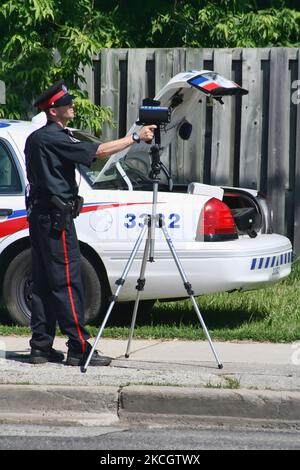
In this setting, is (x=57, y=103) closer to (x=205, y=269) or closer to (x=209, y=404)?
(x=205, y=269)

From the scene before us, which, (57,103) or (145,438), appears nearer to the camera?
(145,438)

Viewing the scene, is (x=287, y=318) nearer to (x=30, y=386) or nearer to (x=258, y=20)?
(x=30, y=386)

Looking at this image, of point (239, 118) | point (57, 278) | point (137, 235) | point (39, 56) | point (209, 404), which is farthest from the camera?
point (239, 118)

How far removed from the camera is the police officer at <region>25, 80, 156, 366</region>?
284 inches

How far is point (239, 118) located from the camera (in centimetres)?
1164

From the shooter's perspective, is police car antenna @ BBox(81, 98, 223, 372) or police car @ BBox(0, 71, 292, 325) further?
police car @ BBox(0, 71, 292, 325)

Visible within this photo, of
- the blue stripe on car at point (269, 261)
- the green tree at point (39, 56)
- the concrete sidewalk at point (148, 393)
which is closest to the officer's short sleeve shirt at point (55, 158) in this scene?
the concrete sidewalk at point (148, 393)

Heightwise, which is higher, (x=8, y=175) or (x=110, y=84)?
(x=110, y=84)

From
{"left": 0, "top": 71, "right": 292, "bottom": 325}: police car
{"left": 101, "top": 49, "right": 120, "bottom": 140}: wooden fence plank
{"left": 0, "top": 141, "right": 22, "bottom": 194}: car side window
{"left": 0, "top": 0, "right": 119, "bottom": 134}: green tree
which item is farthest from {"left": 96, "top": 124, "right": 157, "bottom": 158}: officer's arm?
{"left": 101, "top": 49, "right": 120, "bottom": 140}: wooden fence plank

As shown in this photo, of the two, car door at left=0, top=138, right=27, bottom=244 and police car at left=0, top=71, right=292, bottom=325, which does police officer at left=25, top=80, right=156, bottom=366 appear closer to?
police car at left=0, top=71, right=292, bottom=325

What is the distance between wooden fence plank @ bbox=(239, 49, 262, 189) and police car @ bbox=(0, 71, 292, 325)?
2644 millimetres

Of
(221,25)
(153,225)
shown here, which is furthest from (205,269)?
(221,25)

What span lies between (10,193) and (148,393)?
2605 mm

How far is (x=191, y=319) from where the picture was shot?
30.6 ft
